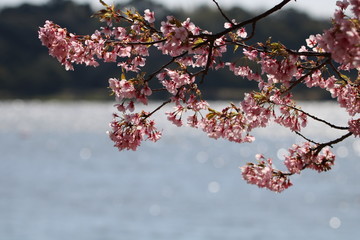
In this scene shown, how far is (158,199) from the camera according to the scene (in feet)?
203

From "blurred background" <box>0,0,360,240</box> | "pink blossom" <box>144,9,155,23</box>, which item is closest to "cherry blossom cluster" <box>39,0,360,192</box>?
"pink blossom" <box>144,9,155,23</box>

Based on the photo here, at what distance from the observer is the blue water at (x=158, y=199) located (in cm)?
4697

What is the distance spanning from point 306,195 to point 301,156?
6210 centimetres

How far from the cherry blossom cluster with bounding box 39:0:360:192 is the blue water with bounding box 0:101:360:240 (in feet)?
119

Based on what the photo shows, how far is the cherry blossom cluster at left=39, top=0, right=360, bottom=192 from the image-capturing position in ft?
20.2

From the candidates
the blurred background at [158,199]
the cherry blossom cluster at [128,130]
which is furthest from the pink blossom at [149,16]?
the blurred background at [158,199]

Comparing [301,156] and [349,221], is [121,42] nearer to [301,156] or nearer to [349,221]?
[301,156]

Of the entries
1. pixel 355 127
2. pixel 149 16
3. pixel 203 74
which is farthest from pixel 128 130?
pixel 355 127

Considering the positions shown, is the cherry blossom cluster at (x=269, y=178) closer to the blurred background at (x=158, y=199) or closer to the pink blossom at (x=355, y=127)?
the pink blossom at (x=355, y=127)

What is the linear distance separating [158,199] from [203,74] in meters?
56.1

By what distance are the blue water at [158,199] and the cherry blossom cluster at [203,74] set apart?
1429 inches

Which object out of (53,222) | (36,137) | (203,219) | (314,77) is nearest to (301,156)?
(314,77)

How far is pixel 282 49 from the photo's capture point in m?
6.09

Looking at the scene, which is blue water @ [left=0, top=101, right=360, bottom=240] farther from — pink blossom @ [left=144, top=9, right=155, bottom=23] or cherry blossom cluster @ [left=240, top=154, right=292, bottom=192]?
pink blossom @ [left=144, top=9, right=155, bottom=23]
